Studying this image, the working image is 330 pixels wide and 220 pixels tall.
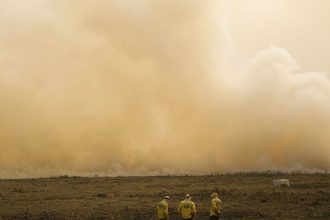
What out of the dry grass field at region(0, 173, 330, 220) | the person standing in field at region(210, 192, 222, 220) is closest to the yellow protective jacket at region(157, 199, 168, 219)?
the person standing in field at region(210, 192, 222, 220)

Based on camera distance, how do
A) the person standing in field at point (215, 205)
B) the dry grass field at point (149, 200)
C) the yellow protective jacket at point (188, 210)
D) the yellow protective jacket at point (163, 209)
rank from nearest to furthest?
the yellow protective jacket at point (188, 210) → the yellow protective jacket at point (163, 209) → the person standing in field at point (215, 205) → the dry grass field at point (149, 200)

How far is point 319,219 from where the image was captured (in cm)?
4059

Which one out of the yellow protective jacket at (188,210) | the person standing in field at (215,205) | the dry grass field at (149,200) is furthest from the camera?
the dry grass field at (149,200)

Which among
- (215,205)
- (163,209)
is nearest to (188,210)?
(163,209)

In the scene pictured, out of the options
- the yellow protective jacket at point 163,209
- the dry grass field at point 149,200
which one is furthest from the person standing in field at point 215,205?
the dry grass field at point 149,200

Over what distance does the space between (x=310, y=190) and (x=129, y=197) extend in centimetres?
2192

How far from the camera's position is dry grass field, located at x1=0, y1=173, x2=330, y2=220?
45312 mm

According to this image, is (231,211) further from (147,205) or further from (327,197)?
(327,197)

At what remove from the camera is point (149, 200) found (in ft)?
186

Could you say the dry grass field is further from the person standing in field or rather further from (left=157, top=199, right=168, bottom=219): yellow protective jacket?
(left=157, top=199, right=168, bottom=219): yellow protective jacket

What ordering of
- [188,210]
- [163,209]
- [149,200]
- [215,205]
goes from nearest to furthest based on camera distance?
[188,210], [163,209], [215,205], [149,200]

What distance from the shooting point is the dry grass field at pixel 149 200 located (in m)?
45.3

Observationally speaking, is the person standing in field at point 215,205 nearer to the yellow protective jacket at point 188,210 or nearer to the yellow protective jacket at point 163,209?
the yellow protective jacket at point 188,210

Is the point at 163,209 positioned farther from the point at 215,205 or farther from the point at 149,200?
the point at 149,200
